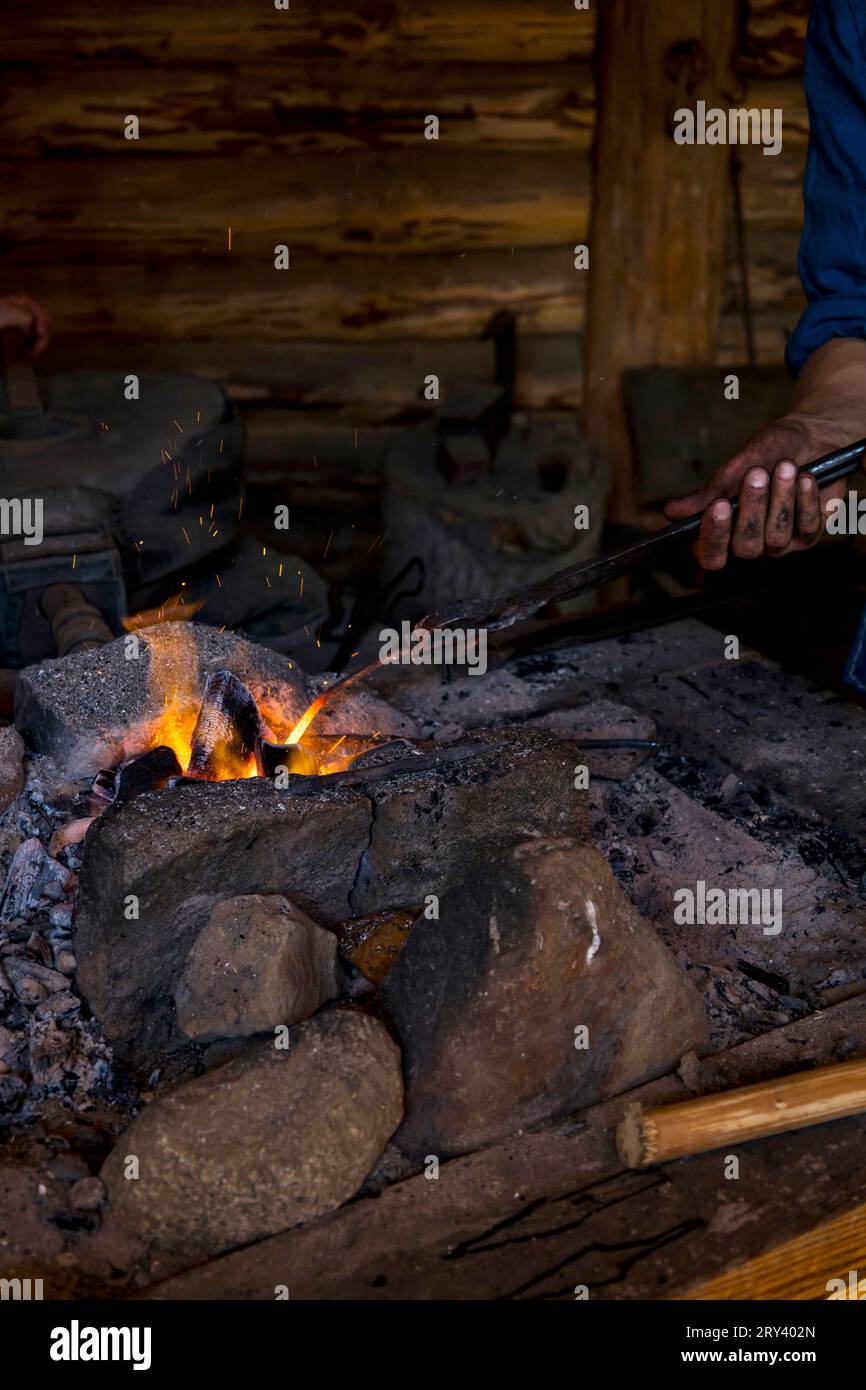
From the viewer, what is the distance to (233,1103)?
1.45m

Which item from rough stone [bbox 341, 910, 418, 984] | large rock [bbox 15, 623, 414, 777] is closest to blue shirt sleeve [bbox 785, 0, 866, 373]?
large rock [bbox 15, 623, 414, 777]

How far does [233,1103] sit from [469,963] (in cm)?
31

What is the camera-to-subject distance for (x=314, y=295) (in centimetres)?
467

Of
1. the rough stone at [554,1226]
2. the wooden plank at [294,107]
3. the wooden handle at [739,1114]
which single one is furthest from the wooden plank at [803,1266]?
the wooden plank at [294,107]

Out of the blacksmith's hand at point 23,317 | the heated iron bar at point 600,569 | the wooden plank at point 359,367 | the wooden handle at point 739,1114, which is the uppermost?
the wooden plank at point 359,367

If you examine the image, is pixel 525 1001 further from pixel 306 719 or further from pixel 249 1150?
pixel 306 719

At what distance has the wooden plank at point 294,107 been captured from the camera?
4266 millimetres

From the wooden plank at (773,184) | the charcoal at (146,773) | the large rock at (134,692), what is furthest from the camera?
the wooden plank at (773,184)

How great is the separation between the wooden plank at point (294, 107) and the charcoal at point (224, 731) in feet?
9.79

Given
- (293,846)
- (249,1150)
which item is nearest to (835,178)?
(293,846)

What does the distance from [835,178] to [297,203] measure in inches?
99.6

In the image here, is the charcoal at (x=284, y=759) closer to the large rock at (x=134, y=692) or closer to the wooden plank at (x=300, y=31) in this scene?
the large rock at (x=134, y=692)

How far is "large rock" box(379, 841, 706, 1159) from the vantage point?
60.0 inches

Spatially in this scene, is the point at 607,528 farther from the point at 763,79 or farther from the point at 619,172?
the point at 763,79
